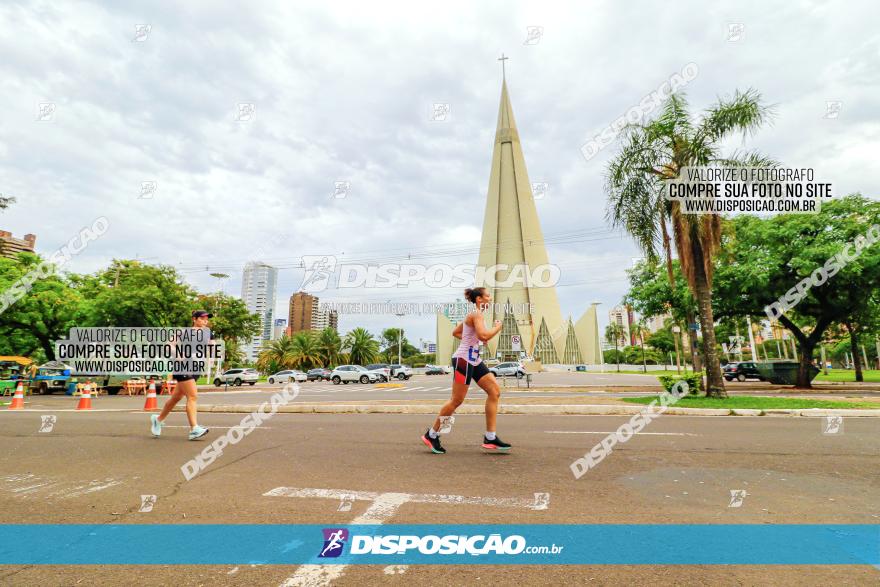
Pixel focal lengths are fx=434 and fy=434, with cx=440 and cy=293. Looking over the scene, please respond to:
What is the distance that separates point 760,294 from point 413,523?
2018cm

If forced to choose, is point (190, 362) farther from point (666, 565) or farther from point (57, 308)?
point (57, 308)

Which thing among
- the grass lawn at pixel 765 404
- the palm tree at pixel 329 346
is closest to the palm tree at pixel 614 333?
the palm tree at pixel 329 346

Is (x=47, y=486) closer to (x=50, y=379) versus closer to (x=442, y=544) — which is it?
(x=442, y=544)

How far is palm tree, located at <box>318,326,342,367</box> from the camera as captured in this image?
59844 millimetres

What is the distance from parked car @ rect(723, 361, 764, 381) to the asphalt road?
28.2 metres

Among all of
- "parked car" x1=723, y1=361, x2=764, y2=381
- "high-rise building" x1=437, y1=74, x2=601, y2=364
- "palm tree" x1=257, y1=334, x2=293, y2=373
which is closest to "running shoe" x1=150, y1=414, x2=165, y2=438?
"parked car" x1=723, y1=361, x2=764, y2=381

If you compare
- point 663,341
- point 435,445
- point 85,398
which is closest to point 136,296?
point 85,398

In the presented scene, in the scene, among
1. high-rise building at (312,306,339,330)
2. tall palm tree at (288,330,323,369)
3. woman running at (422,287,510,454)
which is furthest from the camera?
high-rise building at (312,306,339,330)

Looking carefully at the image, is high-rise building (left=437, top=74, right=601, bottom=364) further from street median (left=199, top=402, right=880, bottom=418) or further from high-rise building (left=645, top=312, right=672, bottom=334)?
street median (left=199, top=402, right=880, bottom=418)

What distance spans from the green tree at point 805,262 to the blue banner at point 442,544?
16.5 metres

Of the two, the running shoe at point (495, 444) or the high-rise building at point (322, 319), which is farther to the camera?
the high-rise building at point (322, 319)

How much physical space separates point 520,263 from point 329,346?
160 ft

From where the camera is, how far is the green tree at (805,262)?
16500 mm

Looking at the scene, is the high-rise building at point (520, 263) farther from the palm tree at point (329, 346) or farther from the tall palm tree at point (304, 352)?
the tall palm tree at point (304, 352)
